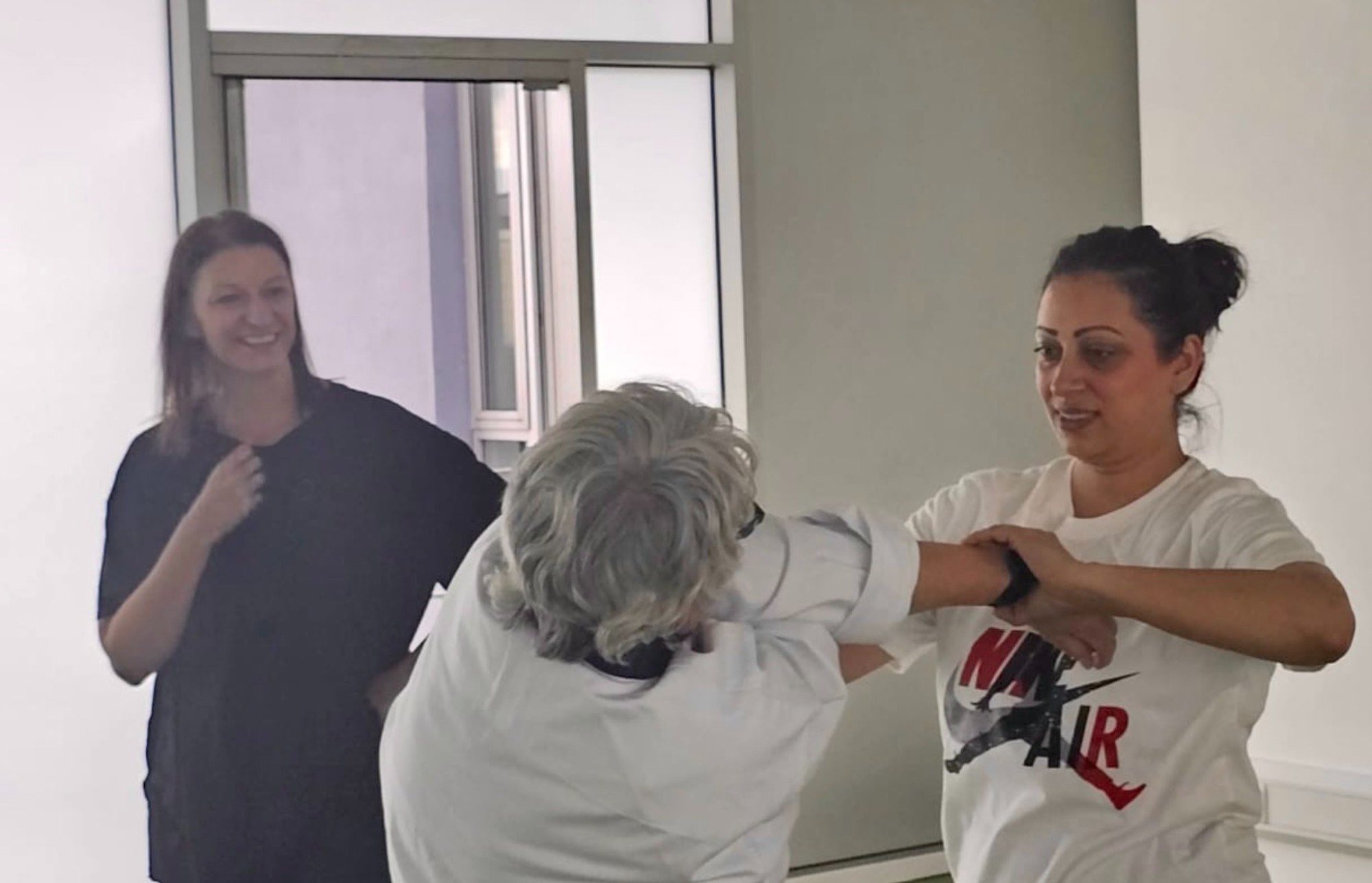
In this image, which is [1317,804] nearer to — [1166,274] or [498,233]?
[1166,274]

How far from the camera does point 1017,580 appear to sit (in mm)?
1764

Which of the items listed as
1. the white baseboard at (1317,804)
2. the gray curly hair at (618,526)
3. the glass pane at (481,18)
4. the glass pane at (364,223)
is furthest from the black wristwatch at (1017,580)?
the glass pane at (481,18)

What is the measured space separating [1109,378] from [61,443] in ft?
5.94

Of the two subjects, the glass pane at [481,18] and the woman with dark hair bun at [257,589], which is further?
the glass pane at [481,18]

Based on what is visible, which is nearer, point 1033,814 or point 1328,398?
point 1033,814

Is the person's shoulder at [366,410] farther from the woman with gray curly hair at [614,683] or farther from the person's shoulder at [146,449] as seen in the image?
the woman with gray curly hair at [614,683]

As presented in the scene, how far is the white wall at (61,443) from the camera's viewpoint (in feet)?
8.59

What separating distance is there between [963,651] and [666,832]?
693 millimetres

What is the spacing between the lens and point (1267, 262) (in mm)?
→ 3338

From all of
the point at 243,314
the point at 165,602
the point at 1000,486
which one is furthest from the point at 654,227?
the point at 1000,486

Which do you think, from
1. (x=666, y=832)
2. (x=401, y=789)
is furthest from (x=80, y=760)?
(x=666, y=832)

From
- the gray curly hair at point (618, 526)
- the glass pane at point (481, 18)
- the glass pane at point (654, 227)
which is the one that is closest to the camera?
the gray curly hair at point (618, 526)

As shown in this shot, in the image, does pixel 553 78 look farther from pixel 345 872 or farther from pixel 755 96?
pixel 345 872

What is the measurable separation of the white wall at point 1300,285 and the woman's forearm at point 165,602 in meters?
2.27
